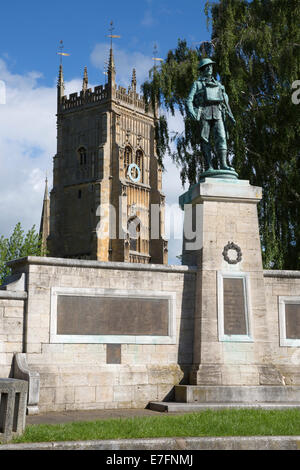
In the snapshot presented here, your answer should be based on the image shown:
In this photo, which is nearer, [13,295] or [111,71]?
[13,295]

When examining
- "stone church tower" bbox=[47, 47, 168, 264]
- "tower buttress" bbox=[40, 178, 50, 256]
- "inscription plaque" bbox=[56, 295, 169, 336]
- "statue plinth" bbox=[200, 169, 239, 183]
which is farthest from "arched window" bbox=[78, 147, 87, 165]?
"inscription plaque" bbox=[56, 295, 169, 336]

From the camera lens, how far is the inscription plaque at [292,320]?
13.0 meters

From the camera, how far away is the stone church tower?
219ft

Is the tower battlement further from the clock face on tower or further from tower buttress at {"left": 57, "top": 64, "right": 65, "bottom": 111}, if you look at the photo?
the clock face on tower

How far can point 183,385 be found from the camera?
11828 millimetres

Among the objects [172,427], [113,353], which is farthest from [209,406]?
[172,427]

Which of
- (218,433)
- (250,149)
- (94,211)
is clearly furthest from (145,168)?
(218,433)

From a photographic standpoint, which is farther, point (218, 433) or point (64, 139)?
point (64, 139)

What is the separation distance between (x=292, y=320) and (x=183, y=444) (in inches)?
246

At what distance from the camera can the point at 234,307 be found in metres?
12.5

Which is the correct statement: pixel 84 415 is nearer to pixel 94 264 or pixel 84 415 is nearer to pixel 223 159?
pixel 94 264
